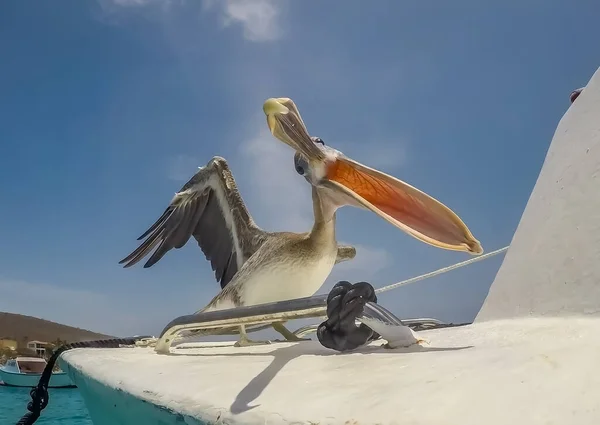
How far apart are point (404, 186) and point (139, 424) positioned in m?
0.78

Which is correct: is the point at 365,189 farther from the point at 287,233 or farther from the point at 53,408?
the point at 53,408

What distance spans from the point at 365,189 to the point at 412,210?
8.4 inches

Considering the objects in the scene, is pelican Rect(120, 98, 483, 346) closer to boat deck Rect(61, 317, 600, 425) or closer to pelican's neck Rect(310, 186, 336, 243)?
pelican's neck Rect(310, 186, 336, 243)

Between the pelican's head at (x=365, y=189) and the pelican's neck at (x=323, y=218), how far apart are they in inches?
1.2

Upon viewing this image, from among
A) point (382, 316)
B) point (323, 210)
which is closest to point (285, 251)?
point (323, 210)

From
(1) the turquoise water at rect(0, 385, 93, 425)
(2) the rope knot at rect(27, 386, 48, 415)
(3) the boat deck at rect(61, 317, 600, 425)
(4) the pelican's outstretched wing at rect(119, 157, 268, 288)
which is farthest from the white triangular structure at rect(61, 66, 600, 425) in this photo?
(1) the turquoise water at rect(0, 385, 93, 425)

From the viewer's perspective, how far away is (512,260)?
4.63ft

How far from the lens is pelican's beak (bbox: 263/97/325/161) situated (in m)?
1.38

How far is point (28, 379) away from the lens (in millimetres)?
17922

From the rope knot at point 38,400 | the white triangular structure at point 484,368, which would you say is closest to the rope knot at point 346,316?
the white triangular structure at point 484,368

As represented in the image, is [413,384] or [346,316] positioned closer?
[413,384]

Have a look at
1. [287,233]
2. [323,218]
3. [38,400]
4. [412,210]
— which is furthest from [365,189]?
[38,400]

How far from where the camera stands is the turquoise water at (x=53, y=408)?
10.2m

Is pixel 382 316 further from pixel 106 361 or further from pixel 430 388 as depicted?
pixel 106 361
